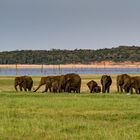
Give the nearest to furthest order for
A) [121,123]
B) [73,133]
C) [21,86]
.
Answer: [73,133] → [121,123] → [21,86]

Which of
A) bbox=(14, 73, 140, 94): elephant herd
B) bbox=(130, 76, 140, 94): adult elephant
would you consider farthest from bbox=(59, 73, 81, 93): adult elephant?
bbox=(130, 76, 140, 94): adult elephant

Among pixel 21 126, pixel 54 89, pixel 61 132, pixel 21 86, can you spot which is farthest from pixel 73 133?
pixel 21 86

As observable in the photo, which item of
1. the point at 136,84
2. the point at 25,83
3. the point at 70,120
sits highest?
the point at 25,83

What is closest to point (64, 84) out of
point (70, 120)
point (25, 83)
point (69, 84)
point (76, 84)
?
point (69, 84)

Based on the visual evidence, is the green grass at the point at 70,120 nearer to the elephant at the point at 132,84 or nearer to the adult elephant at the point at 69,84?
the elephant at the point at 132,84

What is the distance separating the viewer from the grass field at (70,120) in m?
16.6

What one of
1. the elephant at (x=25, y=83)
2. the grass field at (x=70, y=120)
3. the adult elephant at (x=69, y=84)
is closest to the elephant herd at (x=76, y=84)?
the adult elephant at (x=69, y=84)

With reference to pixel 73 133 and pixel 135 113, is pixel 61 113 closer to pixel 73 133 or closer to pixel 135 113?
pixel 135 113

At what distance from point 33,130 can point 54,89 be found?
2166 cm

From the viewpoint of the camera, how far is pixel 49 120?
19.8 meters

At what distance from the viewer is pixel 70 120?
2009 cm

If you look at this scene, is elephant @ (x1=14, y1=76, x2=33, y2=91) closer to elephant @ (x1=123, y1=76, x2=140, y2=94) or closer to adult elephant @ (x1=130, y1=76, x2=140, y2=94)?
elephant @ (x1=123, y1=76, x2=140, y2=94)

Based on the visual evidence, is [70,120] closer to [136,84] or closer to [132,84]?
[136,84]

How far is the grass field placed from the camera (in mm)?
16641
